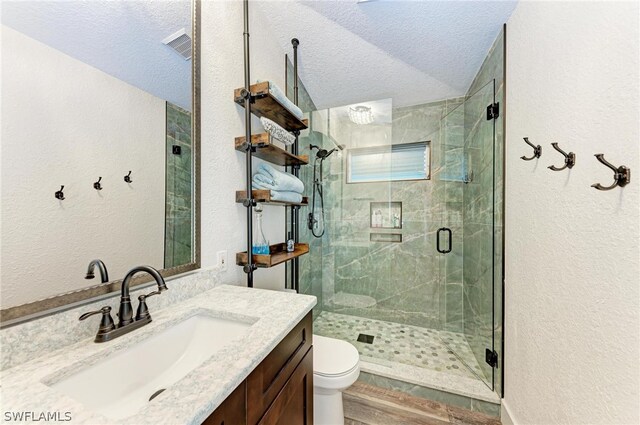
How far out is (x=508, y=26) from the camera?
1.47 m

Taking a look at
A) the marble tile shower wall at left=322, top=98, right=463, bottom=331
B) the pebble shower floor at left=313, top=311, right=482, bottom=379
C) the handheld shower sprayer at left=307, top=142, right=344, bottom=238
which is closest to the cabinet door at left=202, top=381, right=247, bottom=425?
the pebble shower floor at left=313, top=311, right=482, bottom=379

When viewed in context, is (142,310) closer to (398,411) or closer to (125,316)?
(125,316)

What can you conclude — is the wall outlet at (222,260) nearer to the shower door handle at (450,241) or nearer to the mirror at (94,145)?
the mirror at (94,145)

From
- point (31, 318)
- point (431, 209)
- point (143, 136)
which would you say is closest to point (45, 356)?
point (31, 318)

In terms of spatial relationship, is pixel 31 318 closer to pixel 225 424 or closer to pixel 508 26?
pixel 225 424

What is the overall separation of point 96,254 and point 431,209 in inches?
105

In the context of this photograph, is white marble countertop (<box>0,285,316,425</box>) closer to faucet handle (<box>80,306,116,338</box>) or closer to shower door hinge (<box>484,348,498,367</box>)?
faucet handle (<box>80,306,116,338</box>)

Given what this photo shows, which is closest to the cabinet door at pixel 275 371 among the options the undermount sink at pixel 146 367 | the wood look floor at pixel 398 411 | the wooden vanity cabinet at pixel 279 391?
the wooden vanity cabinet at pixel 279 391

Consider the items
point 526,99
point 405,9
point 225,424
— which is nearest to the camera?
point 225,424

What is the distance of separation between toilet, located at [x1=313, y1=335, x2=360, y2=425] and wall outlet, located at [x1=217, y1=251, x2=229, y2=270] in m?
0.77

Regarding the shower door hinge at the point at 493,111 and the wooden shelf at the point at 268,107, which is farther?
the shower door hinge at the point at 493,111

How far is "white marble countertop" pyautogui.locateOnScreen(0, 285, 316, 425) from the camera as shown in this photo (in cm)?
44

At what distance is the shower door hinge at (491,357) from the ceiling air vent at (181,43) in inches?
99.9

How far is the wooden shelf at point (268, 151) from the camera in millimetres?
1370
